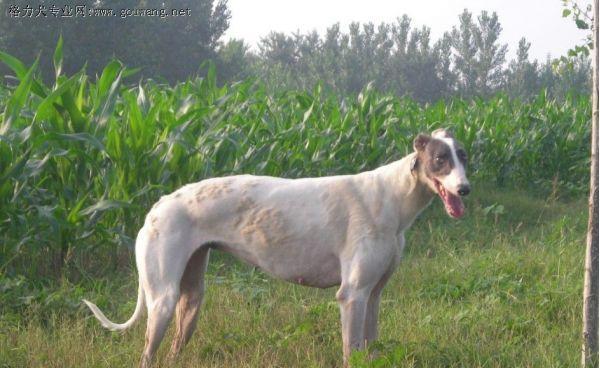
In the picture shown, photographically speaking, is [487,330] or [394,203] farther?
[487,330]

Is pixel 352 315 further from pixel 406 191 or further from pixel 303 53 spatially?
pixel 303 53

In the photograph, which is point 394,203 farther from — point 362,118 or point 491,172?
point 491,172

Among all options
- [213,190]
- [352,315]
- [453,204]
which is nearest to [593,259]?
[453,204]

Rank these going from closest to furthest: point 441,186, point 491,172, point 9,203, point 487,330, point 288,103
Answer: point 441,186
point 487,330
point 9,203
point 288,103
point 491,172

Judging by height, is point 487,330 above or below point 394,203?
below

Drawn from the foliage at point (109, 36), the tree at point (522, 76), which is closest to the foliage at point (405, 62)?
the tree at point (522, 76)

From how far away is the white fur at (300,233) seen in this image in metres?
4.22

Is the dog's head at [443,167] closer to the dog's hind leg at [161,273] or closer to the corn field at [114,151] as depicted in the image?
the dog's hind leg at [161,273]

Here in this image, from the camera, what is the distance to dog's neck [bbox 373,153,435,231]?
168 inches

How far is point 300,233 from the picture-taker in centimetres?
434

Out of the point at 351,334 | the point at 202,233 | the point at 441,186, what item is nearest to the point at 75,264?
the point at 202,233

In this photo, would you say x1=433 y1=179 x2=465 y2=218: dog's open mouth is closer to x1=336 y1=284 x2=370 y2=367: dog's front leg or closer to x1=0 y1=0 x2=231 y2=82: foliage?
x1=336 y1=284 x2=370 y2=367: dog's front leg

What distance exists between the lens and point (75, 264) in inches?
247

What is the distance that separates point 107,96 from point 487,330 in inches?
134
